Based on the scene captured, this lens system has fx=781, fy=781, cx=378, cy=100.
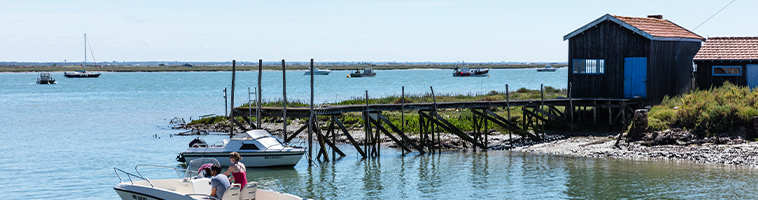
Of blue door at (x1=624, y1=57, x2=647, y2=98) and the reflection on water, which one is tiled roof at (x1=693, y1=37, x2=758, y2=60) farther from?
the reflection on water

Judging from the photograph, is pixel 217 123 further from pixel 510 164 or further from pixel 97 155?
pixel 510 164

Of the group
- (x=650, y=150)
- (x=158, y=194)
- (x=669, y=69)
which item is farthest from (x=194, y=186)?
(x=669, y=69)

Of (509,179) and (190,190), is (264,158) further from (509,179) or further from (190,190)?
(190,190)

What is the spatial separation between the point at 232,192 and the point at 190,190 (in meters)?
1.80

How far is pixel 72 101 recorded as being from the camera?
266 ft

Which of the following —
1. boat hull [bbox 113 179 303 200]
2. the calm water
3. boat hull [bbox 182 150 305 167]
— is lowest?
the calm water

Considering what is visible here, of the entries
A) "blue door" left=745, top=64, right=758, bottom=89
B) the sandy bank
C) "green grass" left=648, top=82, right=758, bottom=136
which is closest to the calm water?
the sandy bank

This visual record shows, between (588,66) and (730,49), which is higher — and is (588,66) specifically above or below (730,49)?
below

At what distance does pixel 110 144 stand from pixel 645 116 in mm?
26100

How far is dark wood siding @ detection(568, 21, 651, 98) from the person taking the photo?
36.9m

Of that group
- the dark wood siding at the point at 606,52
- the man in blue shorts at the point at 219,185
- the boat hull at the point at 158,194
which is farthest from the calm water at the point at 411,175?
the dark wood siding at the point at 606,52

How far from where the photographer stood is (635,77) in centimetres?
3706

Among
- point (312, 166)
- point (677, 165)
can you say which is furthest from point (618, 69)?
point (312, 166)

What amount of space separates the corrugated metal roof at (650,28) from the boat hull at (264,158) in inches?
639
